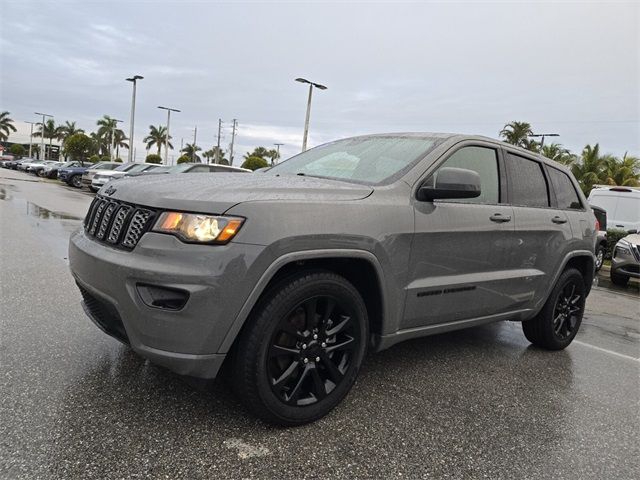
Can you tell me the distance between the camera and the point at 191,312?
229cm

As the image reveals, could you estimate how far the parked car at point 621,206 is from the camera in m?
12.7

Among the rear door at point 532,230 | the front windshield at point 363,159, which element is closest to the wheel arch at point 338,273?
the front windshield at point 363,159

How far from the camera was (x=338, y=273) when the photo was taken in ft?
9.49

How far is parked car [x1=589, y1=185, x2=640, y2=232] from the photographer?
12734 mm

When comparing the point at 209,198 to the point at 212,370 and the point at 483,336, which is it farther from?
the point at 483,336

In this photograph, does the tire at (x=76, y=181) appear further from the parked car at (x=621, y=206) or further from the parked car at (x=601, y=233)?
the parked car at (x=601, y=233)

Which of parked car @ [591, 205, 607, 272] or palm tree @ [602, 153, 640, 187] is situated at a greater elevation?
palm tree @ [602, 153, 640, 187]

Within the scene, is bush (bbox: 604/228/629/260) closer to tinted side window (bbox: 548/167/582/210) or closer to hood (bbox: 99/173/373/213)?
tinted side window (bbox: 548/167/582/210)

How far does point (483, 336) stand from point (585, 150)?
40376mm

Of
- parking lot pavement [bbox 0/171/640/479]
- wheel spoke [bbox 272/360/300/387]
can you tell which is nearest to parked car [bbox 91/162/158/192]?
parking lot pavement [bbox 0/171/640/479]

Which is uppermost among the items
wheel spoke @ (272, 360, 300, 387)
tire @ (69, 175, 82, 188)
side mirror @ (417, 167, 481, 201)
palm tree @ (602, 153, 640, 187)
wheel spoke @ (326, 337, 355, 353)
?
palm tree @ (602, 153, 640, 187)

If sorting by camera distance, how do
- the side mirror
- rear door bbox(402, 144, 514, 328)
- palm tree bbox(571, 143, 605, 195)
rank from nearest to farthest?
1. the side mirror
2. rear door bbox(402, 144, 514, 328)
3. palm tree bbox(571, 143, 605, 195)

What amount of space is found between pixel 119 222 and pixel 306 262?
102 centimetres

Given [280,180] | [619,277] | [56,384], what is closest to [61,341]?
[56,384]
